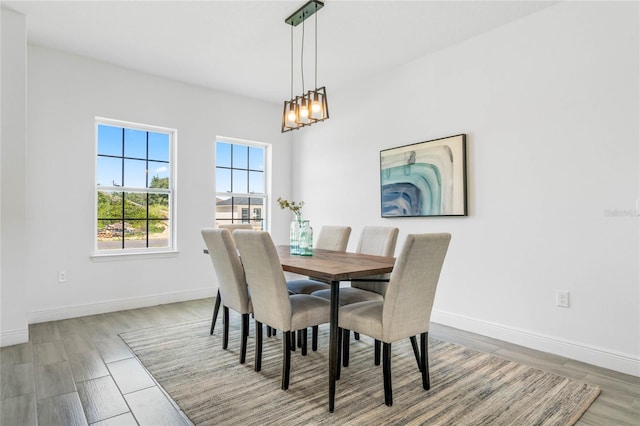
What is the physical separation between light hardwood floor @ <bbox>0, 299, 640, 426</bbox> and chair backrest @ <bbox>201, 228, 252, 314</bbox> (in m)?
0.73

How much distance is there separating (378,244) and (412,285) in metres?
1.06

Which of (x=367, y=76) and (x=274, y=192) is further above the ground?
(x=367, y=76)

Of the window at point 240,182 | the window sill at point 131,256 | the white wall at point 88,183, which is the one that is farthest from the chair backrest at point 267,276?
the window at point 240,182

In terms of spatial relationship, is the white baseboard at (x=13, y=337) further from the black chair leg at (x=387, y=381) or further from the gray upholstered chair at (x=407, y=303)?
the black chair leg at (x=387, y=381)

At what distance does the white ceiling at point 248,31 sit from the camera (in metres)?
2.93

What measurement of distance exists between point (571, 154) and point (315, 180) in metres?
3.08

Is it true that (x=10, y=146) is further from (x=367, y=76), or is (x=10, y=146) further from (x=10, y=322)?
(x=367, y=76)

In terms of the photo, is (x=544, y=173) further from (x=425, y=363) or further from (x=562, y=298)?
(x=425, y=363)

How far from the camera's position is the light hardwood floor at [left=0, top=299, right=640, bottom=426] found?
6.39 ft

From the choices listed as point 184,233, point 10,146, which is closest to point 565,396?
point 184,233

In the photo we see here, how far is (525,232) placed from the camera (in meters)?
3.07

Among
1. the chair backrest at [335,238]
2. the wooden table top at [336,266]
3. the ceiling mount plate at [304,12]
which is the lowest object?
the wooden table top at [336,266]

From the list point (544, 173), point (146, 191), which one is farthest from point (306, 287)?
point (146, 191)

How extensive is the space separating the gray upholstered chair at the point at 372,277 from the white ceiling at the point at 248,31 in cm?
175
